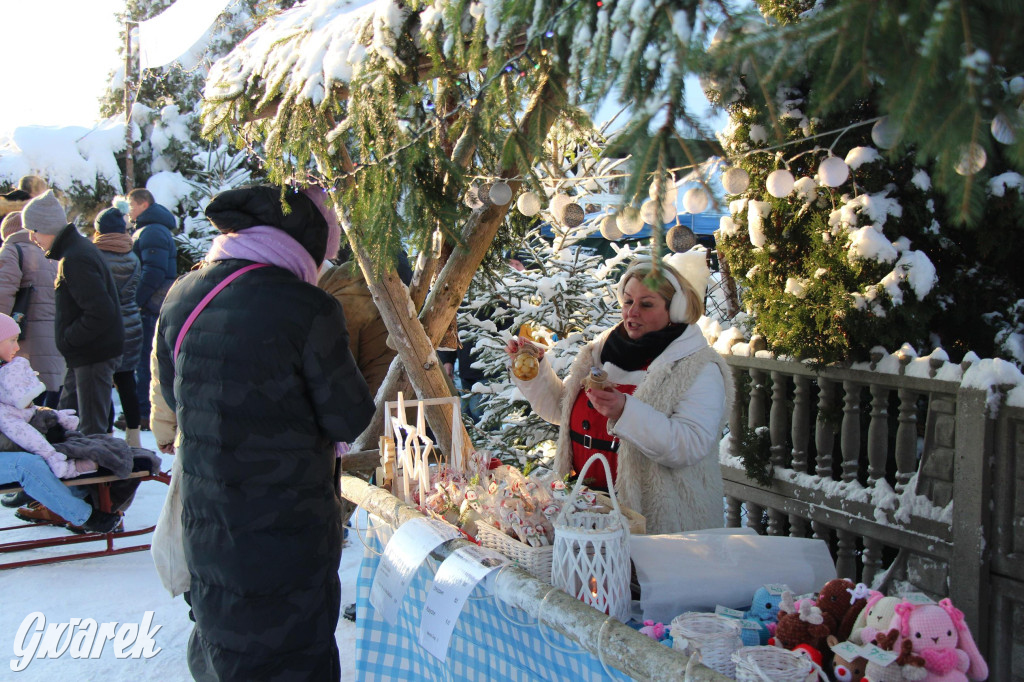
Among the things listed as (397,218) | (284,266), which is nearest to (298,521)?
(284,266)

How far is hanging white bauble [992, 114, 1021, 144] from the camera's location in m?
0.98

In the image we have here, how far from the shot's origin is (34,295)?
18.0 ft

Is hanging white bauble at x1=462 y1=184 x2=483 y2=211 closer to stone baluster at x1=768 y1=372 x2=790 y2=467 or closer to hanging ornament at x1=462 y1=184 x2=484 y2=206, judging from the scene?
hanging ornament at x1=462 y1=184 x2=484 y2=206

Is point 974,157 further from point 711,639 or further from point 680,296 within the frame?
point 680,296

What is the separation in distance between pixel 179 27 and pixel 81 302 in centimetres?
204

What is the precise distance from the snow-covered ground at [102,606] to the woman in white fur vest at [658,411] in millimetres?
1523

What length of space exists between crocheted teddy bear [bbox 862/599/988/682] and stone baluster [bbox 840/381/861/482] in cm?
153

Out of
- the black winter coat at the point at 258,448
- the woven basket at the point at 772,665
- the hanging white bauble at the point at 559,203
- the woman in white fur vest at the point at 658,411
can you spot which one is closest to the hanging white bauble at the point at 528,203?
the hanging white bauble at the point at 559,203

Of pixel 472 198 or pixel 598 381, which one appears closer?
pixel 598 381

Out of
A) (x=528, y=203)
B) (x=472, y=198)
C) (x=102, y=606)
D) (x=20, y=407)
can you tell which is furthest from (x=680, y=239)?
(x=20, y=407)

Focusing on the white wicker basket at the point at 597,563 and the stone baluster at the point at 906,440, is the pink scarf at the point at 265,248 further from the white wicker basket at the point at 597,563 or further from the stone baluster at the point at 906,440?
the stone baluster at the point at 906,440

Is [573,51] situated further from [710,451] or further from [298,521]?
[710,451]

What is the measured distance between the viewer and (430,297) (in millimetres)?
3812

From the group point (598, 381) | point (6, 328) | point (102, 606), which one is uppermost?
point (6, 328)
